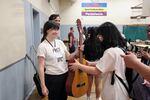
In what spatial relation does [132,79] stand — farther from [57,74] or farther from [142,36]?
[142,36]

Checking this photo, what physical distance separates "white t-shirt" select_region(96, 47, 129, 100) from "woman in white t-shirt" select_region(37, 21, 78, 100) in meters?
0.72

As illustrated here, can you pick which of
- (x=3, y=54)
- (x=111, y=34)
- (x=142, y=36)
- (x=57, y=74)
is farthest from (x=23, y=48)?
(x=142, y=36)

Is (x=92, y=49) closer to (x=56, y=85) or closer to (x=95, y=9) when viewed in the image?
(x=56, y=85)

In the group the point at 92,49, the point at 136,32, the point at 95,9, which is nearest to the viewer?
the point at 92,49

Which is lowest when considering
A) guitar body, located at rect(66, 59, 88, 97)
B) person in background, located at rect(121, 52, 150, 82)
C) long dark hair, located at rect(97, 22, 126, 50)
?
guitar body, located at rect(66, 59, 88, 97)

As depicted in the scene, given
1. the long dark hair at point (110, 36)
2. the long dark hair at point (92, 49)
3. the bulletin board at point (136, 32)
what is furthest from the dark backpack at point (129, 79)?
the bulletin board at point (136, 32)

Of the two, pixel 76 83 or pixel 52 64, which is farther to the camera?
pixel 76 83

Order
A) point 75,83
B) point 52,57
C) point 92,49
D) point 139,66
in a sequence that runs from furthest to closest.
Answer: point 92,49, point 75,83, point 52,57, point 139,66

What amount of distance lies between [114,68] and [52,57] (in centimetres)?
83

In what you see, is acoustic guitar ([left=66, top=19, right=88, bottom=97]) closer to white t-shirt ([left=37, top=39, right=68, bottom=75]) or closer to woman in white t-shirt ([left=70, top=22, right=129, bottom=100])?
white t-shirt ([left=37, top=39, right=68, bottom=75])

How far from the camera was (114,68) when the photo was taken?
6.35ft

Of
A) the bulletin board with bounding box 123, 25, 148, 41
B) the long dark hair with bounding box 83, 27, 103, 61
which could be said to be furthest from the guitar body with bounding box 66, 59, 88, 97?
the bulletin board with bounding box 123, 25, 148, 41

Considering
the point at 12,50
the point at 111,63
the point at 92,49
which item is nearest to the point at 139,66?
the point at 111,63

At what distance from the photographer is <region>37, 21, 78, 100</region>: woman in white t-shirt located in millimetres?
2492
